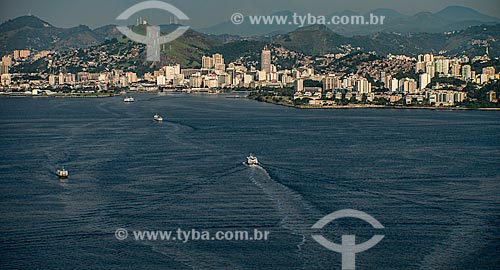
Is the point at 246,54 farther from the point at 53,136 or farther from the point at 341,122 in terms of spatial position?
the point at 53,136

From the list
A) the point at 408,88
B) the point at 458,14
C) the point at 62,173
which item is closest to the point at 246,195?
the point at 62,173

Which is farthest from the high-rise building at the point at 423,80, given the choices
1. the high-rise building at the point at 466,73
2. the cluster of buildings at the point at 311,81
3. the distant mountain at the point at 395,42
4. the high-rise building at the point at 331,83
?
the distant mountain at the point at 395,42

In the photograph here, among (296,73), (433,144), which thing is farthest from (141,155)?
(296,73)

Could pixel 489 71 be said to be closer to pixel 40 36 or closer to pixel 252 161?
pixel 252 161

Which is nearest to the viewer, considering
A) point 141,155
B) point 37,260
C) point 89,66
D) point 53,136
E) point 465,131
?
point 37,260

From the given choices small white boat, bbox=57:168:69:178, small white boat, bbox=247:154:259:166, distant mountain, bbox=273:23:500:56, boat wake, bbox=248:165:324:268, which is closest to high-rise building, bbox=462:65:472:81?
distant mountain, bbox=273:23:500:56

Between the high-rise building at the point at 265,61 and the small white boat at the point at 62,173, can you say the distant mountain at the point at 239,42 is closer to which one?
the high-rise building at the point at 265,61

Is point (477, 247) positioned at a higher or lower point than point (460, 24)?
lower
